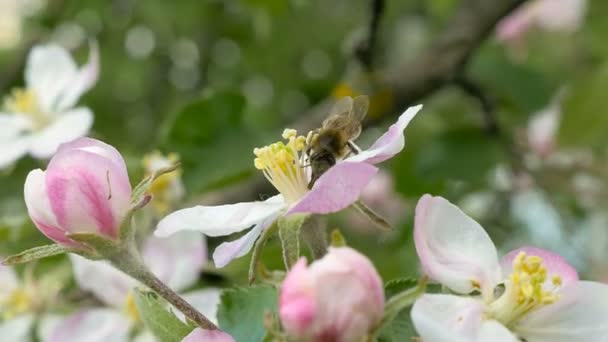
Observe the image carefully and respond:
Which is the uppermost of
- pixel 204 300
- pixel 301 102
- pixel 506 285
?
pixel 506 285

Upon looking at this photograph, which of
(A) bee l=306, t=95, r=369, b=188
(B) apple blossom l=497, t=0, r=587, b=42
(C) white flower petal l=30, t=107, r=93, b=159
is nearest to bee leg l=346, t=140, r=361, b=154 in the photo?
(A) bee l=306, t=95, r=369, b=188

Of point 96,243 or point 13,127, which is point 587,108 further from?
point 96,243

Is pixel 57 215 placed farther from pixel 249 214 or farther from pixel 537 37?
pixel 537 37

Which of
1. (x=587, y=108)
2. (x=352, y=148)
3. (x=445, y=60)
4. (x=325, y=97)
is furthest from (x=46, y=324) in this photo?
(x=325, y=97)

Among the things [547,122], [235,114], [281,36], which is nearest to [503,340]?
[235,114]

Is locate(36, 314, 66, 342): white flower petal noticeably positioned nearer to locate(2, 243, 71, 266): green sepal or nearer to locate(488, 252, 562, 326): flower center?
locate(2, 243, 71, 266): green sepal

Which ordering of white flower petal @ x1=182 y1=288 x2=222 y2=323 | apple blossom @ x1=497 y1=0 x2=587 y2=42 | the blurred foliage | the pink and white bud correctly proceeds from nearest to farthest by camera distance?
1. the pink and white bud
2. white flower petal @ x1=182 y1=288 x2=222 y2=323
3. the blurred foliage
4. apple blossom @ x1=497 y1=0 x2=587 y2=42
